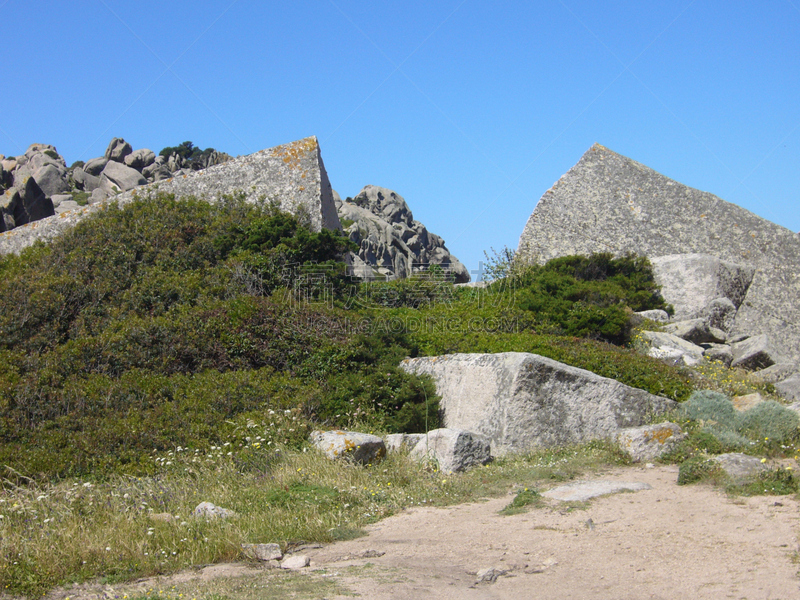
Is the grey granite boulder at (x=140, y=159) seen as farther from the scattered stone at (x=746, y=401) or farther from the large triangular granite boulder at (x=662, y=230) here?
the scattered stone at (x=746, y=401)

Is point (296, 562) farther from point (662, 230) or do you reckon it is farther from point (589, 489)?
point (662, 230)

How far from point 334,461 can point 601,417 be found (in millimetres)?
3616

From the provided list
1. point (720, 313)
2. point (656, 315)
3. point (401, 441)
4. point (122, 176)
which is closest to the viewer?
point (401, 441)

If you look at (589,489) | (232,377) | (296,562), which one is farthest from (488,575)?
(232,377)

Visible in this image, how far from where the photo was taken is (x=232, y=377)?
8.36 meters

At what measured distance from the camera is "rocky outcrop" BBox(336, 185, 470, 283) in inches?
1562

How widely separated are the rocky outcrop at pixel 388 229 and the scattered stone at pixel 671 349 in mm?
21357

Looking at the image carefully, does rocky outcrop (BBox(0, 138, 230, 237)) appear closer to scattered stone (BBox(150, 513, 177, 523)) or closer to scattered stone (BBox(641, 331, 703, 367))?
scattered stone (BBox(641, 331, 703, 367))

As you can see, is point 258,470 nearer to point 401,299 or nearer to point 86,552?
point 86,552

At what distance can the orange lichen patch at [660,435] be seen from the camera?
749 centimetres

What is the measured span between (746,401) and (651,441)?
229 cm

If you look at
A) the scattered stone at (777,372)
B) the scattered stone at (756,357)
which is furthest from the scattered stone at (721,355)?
the scattered stone at (777,372)

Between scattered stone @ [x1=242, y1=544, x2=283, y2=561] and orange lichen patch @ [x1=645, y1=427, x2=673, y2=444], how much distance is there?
4608 mm

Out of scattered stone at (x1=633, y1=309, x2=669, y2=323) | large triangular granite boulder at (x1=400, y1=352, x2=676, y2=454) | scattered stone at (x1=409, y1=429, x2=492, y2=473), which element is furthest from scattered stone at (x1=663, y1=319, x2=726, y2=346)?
scattered stone at (x1=409, y1=429, x2=492, y2=473)
